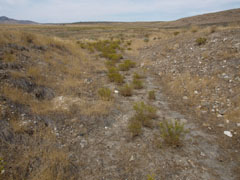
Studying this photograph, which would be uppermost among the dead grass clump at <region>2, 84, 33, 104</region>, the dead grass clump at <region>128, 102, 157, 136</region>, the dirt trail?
the dead grass clump at <region>2, 84, 33, 104</region>

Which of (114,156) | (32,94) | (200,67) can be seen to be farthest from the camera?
(200,67)

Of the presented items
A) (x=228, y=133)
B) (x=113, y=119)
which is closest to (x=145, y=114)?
(x=113, y=119)

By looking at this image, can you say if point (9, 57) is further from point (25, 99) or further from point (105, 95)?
point (105, 95)

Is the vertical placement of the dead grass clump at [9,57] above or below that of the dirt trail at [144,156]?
above

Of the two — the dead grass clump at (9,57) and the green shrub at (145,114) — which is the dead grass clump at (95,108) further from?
the dead grass clump at (9,57)

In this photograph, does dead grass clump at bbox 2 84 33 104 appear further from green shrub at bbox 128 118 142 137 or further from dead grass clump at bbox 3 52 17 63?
green shrub at bbox 128 118 142 137

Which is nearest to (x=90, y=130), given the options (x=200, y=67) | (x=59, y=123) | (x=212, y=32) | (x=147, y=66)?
(x=59, y=123)

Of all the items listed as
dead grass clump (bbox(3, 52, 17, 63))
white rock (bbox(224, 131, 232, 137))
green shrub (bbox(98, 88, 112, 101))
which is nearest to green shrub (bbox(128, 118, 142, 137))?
green shrub (bbox(98, 88, 112, 101))

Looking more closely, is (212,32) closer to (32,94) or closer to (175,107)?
(175,107)

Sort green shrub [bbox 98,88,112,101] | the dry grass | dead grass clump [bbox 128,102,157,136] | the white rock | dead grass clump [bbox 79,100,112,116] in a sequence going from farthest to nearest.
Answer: green shrub [bbox 98,88,112,101] < dead grass clump [bbox 79,100,112,116] < the dry grass < dead grass clump [bbox 128,102,157,136] < the white rock

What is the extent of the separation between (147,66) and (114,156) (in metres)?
7.76

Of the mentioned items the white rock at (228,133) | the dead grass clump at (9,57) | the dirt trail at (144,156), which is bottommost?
the dirt trail at (144,156)

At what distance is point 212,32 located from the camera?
10.8 m

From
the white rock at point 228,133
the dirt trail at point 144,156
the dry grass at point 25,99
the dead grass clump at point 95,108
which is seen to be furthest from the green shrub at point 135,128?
the dry grass at point 25,99
